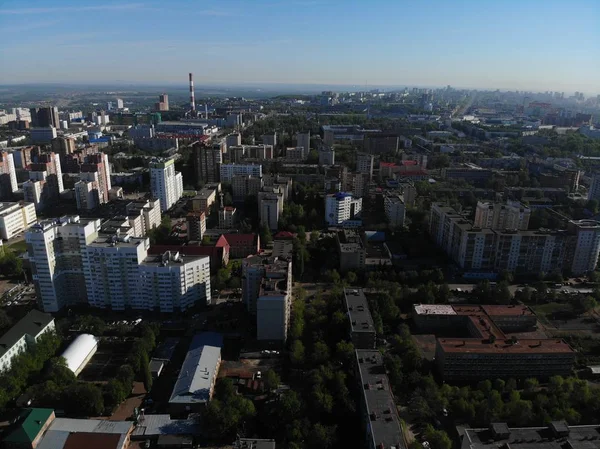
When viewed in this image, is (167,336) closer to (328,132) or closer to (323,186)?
(323,186)

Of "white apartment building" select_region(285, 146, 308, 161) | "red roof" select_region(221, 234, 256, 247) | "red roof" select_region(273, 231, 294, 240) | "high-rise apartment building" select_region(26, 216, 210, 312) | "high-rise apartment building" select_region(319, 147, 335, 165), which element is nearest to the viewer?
"high-rise apartment building" select_region(26, 216, 210, 312)

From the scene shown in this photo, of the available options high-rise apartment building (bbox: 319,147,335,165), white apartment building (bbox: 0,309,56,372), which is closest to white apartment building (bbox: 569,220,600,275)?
white apartment building (bbox: 0,309,56,372)

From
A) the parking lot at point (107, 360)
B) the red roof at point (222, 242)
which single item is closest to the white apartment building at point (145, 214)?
the red roof at point (222, 242)

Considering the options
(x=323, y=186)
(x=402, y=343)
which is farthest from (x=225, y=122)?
(x=402, y=343)

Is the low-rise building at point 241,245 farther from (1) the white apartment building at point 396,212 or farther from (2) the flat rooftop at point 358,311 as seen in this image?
(1) the white apartment building at point 396,212

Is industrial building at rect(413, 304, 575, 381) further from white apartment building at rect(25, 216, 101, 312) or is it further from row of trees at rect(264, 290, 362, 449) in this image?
white apartment building at rect(25, 216, 101, 312)
